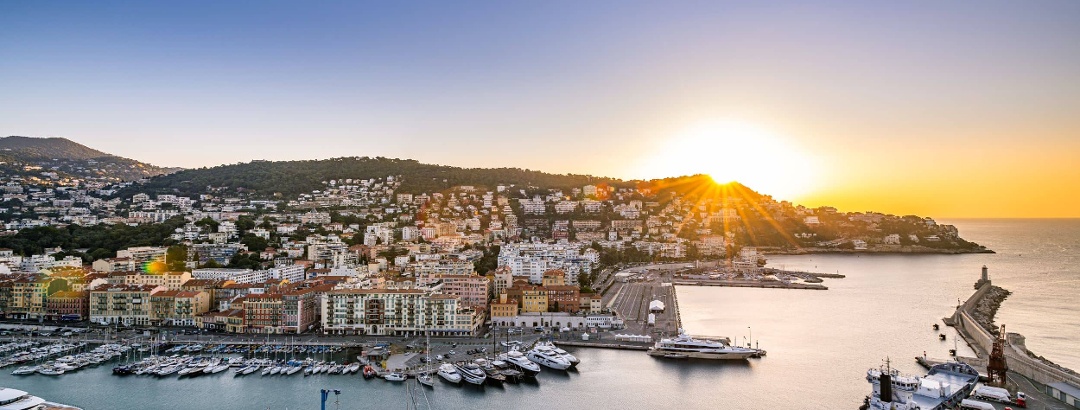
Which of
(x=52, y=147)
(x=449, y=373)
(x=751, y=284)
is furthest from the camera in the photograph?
(x=52, y=147)

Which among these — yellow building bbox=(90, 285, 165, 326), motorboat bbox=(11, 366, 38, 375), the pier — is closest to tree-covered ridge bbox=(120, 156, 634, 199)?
yellow building bbox=(90, 285, 165, 326)

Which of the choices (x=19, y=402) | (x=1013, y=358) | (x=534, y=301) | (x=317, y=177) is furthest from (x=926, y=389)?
(x=317, y=177)

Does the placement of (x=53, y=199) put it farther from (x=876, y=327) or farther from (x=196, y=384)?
(x=876, y=327)

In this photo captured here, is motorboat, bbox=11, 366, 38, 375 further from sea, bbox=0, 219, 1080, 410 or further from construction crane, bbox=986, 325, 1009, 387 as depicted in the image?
construction crane, bbox=986, 325, 1009, 387

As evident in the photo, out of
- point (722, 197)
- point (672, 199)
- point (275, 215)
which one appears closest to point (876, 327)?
point (275, 215)

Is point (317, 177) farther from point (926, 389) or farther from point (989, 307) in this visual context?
point (926, 389)

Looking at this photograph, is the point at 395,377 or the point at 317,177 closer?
the point at 395,377
